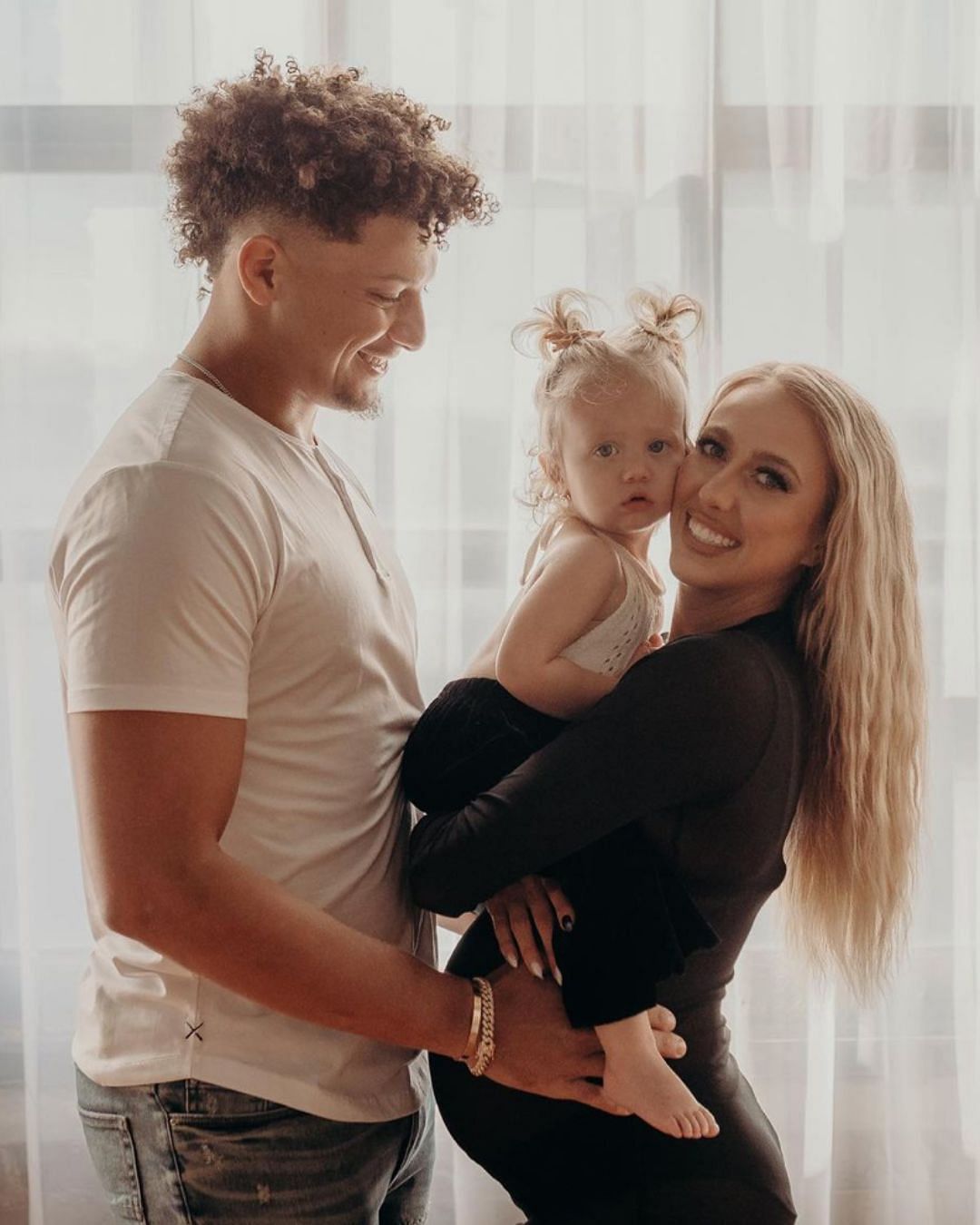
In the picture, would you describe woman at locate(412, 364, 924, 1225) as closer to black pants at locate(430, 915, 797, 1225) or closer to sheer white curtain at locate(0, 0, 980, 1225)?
black pants at locate(430, 915, 797, 1225)

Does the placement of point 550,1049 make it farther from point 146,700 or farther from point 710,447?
point 710,447

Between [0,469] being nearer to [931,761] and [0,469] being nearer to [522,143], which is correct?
[522,143]

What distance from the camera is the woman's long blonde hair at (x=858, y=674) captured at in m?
1.48

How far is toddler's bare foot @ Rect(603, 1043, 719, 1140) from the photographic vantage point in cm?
134

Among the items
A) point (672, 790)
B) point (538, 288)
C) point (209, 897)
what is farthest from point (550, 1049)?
point (538, 288)

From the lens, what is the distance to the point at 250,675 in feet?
4.23

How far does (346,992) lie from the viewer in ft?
4.15

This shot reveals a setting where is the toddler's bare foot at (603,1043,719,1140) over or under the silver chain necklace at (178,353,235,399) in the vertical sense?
under

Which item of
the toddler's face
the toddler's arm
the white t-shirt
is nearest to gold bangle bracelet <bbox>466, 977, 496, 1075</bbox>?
the white t-shirt

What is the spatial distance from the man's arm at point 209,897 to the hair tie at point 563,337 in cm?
75

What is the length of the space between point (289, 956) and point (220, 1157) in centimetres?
25

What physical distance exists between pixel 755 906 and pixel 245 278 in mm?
931

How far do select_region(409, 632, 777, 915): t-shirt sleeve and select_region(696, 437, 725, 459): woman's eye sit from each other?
0.99 feet

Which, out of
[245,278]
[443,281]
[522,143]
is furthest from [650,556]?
[245,278]
